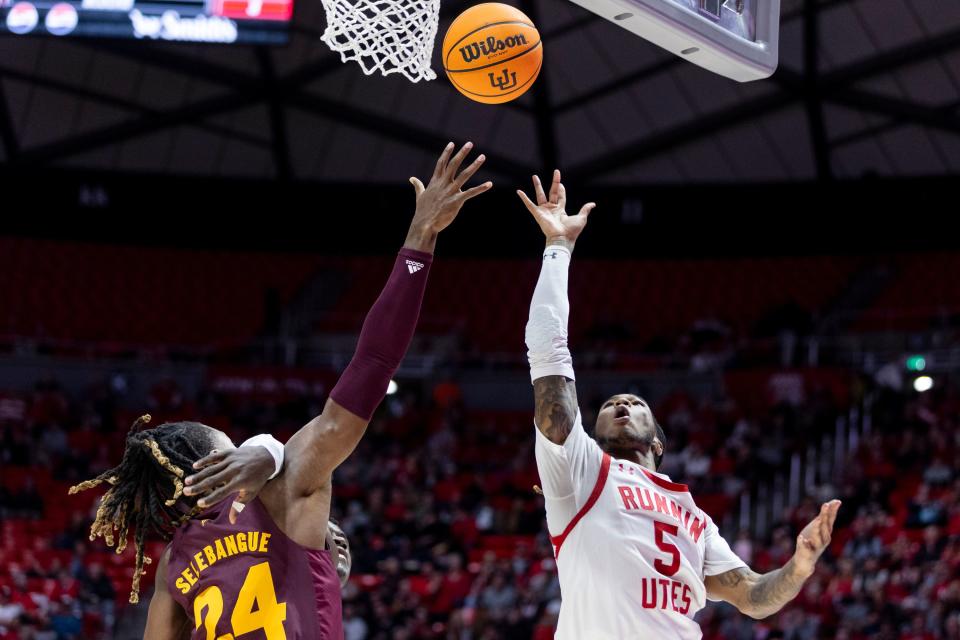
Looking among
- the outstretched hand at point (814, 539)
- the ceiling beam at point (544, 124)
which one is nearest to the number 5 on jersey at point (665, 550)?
the outstretched hand at point (814, 539)

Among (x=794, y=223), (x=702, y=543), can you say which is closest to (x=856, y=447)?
(x=794, y=223)

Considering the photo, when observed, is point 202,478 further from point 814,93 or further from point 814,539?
point 814,93

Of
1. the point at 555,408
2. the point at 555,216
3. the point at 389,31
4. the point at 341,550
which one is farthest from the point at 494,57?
the point at 341,550

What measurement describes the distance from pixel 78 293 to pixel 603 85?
1087cm

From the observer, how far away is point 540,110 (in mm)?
20844

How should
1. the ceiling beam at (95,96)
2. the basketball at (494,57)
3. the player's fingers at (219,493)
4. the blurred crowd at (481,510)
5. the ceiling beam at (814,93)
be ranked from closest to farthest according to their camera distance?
the player's fingers at (219,493), the basketball at (494,57), the blurred crowd at (481,510), the ceiling beam at (814,93), the ceiling beam at (95,96)

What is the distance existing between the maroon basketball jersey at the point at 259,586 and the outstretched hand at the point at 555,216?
149cm

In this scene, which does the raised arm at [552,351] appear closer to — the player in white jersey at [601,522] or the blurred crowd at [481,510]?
the player in white jersey at [601,522]

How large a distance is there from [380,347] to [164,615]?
3.17 ft

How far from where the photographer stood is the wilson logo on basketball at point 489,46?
552 cm

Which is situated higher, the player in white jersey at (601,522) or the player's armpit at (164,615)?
the player in white jersey at (601,522)

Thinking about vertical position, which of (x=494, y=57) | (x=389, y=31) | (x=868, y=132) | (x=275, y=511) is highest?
(x=868, y=132)

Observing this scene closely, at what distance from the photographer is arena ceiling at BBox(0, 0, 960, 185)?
1916 centimetres

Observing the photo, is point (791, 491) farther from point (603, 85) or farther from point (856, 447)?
point (603, 85)
